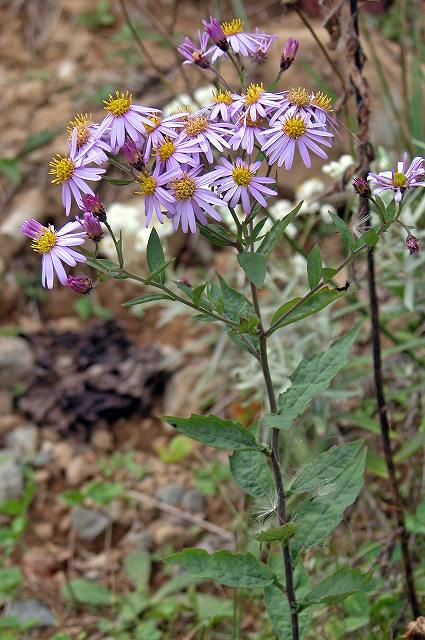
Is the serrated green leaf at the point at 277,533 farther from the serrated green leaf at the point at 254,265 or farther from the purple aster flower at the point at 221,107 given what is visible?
the purple aster flower at the point at 221,107

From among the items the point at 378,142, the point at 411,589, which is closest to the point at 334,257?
the point at 378,142

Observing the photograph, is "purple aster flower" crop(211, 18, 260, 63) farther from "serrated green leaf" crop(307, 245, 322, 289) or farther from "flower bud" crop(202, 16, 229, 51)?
"serrated green leaf" crop(307, 245, 322, 289)

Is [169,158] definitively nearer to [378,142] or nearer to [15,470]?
[15,470]

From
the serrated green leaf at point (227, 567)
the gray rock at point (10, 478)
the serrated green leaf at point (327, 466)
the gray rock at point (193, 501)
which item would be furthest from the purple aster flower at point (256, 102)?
the gray rock at point (10, 478)

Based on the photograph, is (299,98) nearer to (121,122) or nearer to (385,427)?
(121,122)

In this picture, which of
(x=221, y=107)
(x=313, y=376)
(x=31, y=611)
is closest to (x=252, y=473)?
(x=313, y=376)
